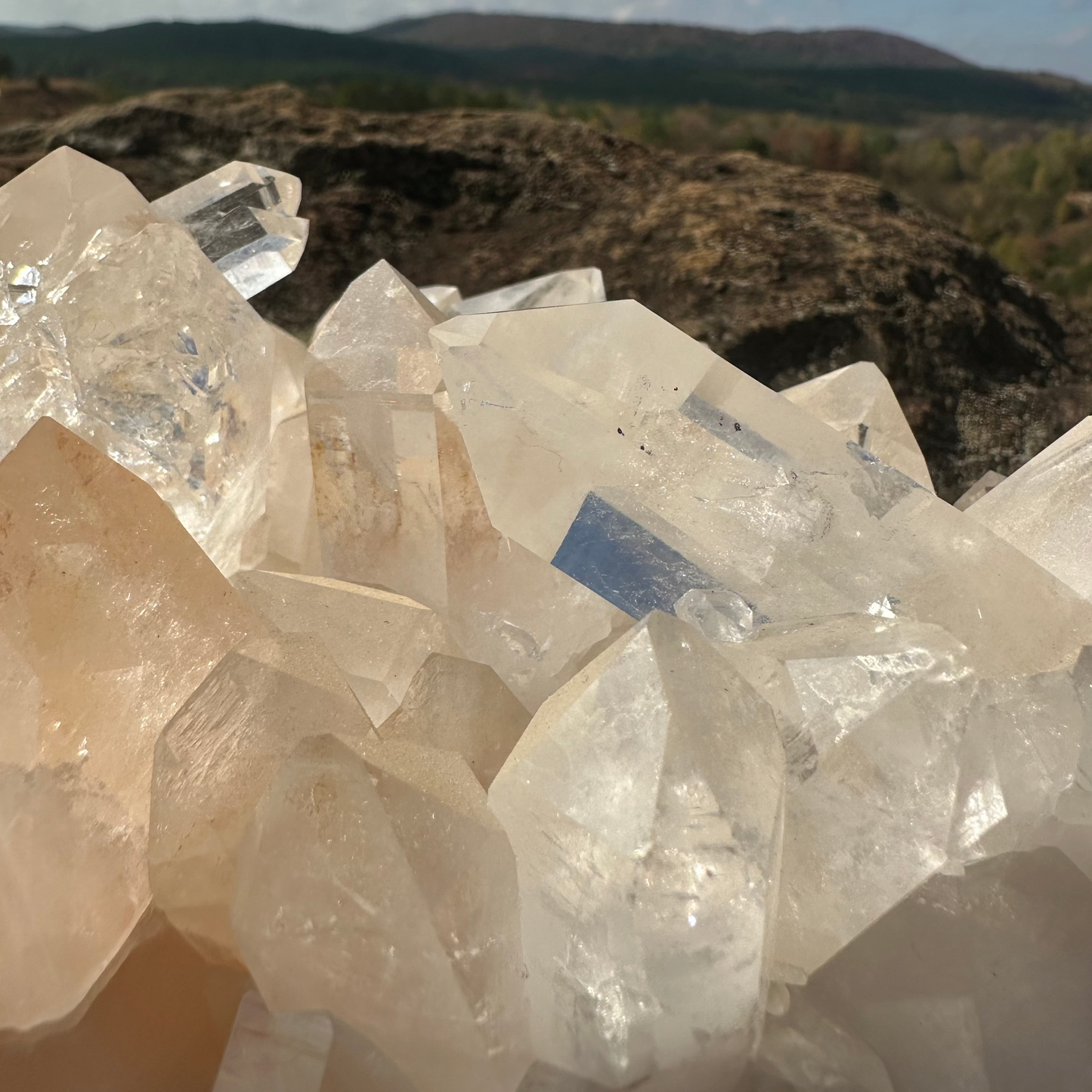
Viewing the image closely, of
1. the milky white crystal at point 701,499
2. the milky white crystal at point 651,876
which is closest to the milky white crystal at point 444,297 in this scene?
the milky white crystal at point 701,499

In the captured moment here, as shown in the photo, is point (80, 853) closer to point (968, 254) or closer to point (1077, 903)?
point (1077, 903)

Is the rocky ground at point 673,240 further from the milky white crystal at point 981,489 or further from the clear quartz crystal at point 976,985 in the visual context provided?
Answer: the clear quartz crystal at point 976,985

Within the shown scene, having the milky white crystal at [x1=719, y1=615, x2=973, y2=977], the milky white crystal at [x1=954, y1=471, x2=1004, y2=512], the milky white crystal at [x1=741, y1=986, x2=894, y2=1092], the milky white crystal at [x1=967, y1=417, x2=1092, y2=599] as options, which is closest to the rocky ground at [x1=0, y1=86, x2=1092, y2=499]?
the milky white crystal at [x1=954, y1=471, x2=1004, y2=512]

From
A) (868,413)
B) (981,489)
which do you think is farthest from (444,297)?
(981,489)

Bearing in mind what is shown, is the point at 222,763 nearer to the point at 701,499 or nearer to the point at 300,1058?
the point at 300,1058

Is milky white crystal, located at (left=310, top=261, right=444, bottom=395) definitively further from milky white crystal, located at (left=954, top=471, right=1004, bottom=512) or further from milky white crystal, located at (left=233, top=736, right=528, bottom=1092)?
milky white crystal, located at (left=954, top=471, right=1004, bottom=512)

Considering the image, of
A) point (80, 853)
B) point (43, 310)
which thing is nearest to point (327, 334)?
point (43, 310)
